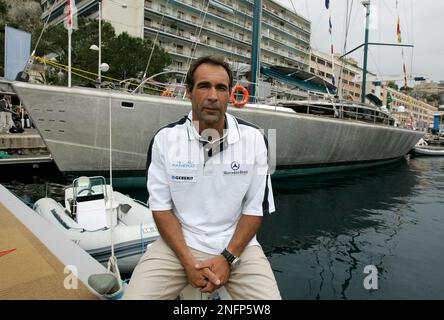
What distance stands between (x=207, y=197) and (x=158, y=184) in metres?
0.33

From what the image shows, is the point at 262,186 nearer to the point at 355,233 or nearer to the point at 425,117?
the point at 355,233

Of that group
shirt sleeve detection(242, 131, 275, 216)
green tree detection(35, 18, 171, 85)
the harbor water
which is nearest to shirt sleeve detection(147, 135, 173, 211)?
shirt sleeve detection(242, 131, 275, 216)

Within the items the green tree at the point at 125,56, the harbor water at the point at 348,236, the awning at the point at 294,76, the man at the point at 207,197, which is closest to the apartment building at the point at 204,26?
the green tree at the point at 125,56

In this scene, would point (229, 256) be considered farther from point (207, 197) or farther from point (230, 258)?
point (207, 197)

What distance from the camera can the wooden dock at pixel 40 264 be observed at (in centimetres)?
218

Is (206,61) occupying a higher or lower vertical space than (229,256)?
higher

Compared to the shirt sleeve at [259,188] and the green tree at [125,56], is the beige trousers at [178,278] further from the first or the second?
the green tree at [125,56]

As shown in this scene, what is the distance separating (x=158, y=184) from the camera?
190cm

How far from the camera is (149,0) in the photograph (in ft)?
122

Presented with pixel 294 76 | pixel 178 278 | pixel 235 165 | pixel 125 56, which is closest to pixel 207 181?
pixel 235 165

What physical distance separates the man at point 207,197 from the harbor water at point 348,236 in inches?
96.0

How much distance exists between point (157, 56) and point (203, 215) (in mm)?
29250

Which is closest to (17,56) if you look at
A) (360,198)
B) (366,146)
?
(360,198)

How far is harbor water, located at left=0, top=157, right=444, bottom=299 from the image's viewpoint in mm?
4133
